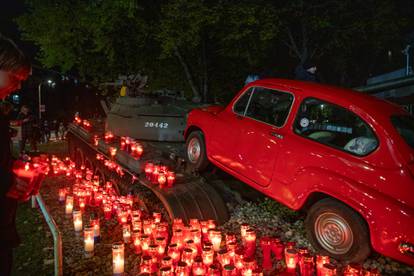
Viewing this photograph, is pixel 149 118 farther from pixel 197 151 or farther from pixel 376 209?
pixel 376 209

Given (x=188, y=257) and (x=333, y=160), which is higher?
(x=333, y=160)

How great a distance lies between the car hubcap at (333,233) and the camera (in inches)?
193

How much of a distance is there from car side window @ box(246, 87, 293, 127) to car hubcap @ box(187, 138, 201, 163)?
1.52 meters

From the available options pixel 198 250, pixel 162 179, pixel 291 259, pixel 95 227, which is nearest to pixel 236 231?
pixel 198 250

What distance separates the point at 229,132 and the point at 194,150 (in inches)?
50.1

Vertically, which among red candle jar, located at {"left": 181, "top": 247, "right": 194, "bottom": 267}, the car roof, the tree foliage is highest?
the tree foliage

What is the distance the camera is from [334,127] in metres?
5.50

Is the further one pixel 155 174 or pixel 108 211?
pixel 108 211

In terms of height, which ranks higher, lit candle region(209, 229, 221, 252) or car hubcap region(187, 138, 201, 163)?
car hubcap region(187, 138, 201, 163)

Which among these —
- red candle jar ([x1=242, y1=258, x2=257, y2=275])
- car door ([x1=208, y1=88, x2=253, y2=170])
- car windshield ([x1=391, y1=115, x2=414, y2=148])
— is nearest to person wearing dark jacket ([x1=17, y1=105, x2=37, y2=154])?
car door ([x1=208, y1=88, x2=253, y2=170])

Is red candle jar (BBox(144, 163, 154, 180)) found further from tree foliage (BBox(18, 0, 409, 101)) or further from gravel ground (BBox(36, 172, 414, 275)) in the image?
tree foliage (BBox(18, 0, 409, 101))

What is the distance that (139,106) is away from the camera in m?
10.8

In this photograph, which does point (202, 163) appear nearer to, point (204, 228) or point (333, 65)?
point (204, 228)

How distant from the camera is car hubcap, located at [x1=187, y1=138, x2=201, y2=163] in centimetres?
771
